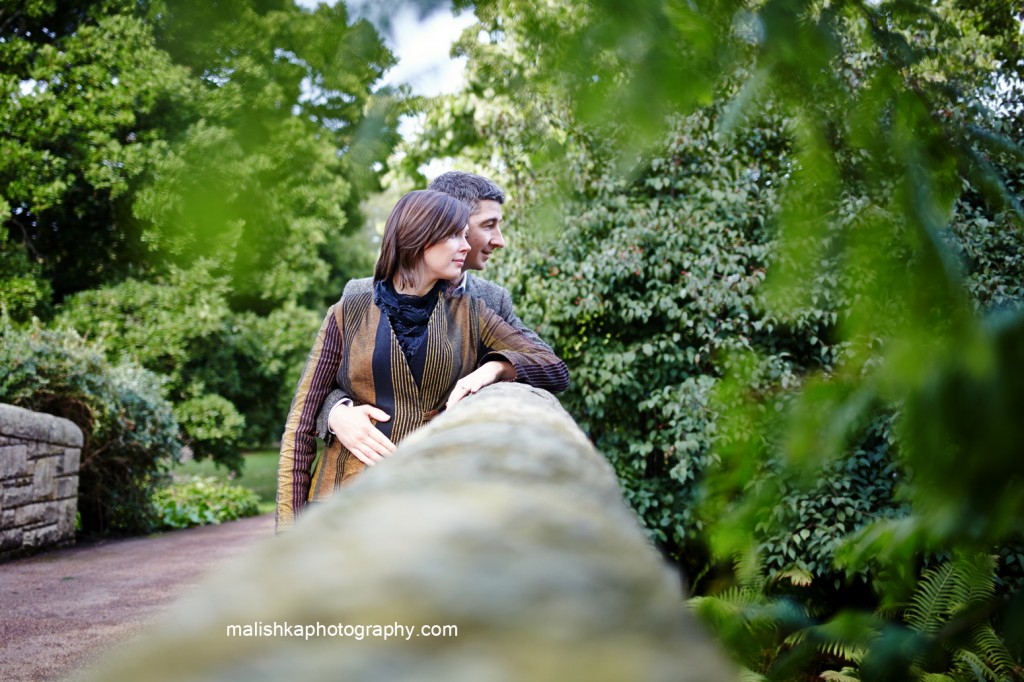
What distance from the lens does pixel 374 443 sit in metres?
2.50

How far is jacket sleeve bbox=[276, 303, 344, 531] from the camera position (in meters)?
2.67

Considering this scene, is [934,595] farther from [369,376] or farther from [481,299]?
[369,376]

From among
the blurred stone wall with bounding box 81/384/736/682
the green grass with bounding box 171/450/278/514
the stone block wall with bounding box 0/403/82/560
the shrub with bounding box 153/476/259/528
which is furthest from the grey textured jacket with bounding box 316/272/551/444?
the green grass with bounding box 171/450/278/514

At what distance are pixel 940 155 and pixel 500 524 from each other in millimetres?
1198

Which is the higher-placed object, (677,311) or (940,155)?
(677,311)

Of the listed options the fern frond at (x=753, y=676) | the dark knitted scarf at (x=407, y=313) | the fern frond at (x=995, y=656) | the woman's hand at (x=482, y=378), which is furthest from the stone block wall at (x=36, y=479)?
the fern frond at (x=995, y=656)

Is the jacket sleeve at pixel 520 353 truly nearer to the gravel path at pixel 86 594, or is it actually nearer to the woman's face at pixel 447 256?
the woman's face at pixel 447 256

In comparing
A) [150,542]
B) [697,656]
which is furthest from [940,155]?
[150,542]

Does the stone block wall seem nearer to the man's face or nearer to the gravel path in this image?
the gravel path

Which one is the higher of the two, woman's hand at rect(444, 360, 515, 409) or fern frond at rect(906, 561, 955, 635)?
woman's hand at rect(444, 360, 515, 409)

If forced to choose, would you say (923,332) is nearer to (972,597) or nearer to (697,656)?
(697,656)

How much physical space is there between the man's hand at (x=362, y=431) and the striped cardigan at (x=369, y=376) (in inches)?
2.2

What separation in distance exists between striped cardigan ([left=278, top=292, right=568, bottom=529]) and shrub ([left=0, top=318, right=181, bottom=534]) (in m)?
8.14

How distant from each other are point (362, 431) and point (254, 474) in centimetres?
2315
